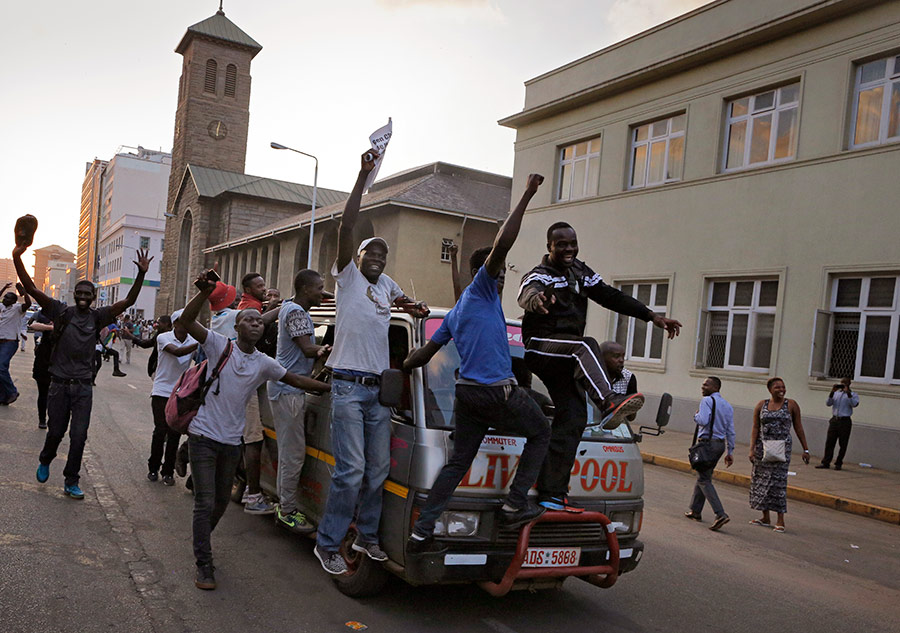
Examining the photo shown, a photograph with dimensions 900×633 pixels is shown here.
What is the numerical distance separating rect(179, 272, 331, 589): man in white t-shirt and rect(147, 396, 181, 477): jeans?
9.41ft

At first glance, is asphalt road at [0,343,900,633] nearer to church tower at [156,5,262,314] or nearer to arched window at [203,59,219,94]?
church tower at [156,5,262,314]

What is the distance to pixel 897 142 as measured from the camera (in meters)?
14.0

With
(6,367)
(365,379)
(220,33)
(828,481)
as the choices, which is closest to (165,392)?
(365,379)

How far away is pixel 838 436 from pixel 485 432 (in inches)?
464

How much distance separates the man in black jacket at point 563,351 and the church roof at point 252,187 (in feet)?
180

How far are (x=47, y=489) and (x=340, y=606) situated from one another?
393 centimetres

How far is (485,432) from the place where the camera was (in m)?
4.35

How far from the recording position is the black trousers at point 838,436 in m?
13.6

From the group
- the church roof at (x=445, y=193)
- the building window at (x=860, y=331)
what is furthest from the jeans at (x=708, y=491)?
the church roof at (x=445, y=193)

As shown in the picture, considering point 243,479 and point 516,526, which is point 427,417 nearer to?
point 516,526

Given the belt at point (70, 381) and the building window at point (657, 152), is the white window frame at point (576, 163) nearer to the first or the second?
the building window at point (657, 152)

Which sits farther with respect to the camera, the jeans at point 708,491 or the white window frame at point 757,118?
the white window frame at point 757,118

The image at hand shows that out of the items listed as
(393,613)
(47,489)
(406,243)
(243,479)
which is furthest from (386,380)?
(406,243)

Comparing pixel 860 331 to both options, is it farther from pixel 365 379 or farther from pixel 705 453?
pixel 365 379
